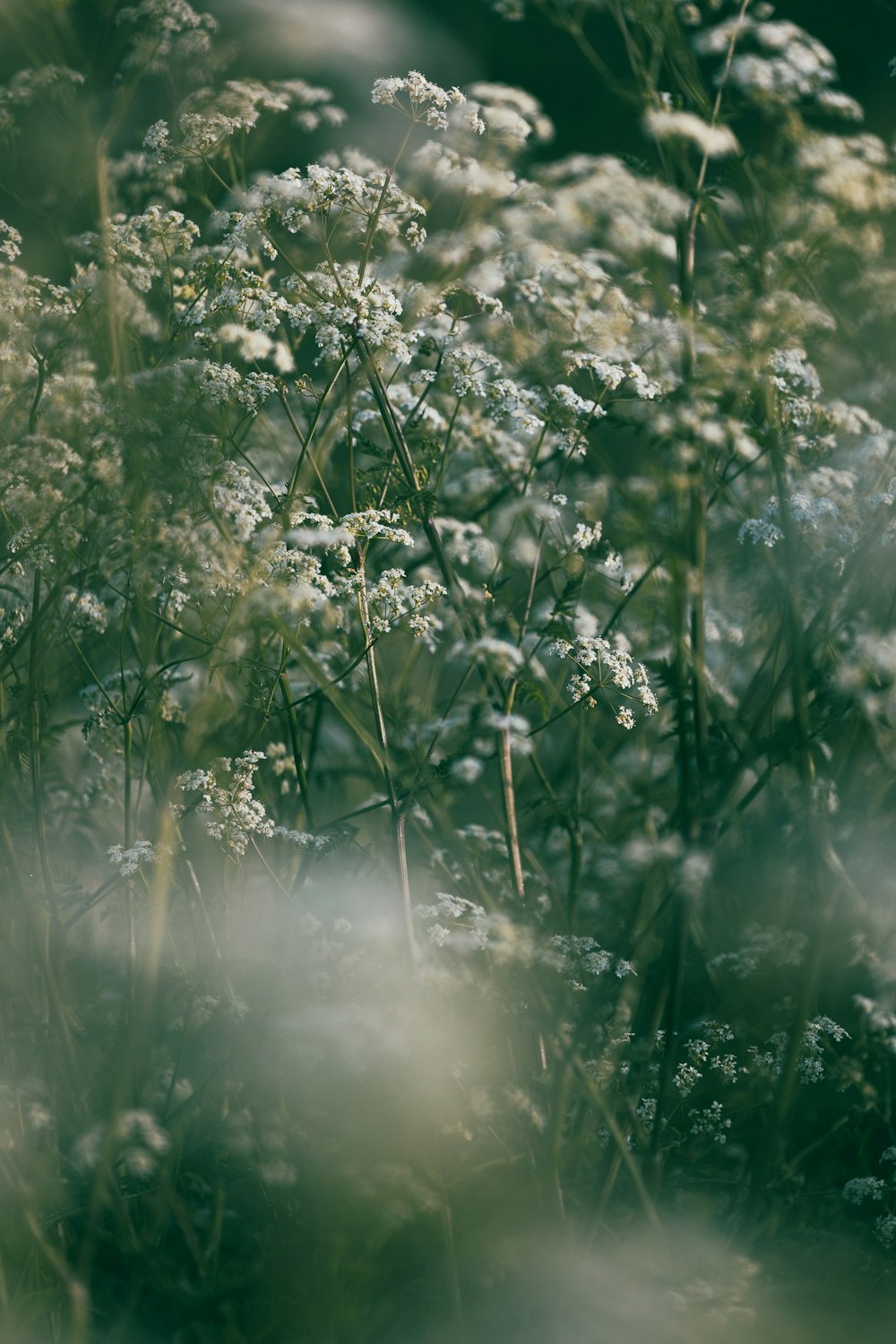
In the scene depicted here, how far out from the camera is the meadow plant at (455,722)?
2244mm

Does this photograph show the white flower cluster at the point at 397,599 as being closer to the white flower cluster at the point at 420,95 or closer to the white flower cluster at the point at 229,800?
the white flower cluster at the point at 229,800

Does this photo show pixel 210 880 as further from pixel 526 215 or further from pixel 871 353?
pixel 871 353

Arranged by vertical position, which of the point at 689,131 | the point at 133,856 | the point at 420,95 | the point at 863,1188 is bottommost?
the point at 863,1188

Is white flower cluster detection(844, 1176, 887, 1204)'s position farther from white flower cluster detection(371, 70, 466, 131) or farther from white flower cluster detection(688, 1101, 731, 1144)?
white flower cluster detection(371, 70, 466, 131)

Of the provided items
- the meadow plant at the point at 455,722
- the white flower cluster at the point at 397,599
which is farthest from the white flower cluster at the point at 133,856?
the white flower cluster at the point at 397,599

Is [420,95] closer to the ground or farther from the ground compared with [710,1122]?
farther from the ground

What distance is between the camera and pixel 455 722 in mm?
2426

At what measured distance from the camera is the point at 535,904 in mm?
2861

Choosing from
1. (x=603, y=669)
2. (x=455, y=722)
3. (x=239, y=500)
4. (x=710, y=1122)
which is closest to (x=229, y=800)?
(x=455, y=722)

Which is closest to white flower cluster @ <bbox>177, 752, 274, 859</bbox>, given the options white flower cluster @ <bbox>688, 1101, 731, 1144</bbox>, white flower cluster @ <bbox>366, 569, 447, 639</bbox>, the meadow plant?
the meadow plant

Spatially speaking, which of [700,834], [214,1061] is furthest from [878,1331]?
[214,1061]

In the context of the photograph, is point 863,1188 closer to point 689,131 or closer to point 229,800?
point 229,800

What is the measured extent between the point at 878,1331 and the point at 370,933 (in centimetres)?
140

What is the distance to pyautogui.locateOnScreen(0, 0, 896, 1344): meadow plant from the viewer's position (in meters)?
2.24
